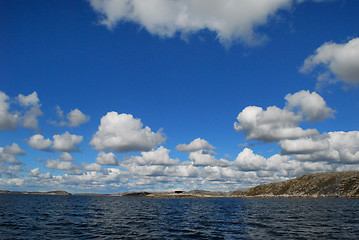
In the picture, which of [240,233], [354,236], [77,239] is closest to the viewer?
[77,239]

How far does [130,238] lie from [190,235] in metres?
10.4

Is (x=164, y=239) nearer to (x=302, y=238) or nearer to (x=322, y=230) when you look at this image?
(x=302, y=238)

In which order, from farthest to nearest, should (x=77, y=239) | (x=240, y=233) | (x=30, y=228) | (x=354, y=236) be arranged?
(x=30, y=228), (x=240, y=233), (x=354, y=236), (x=77, y=239)

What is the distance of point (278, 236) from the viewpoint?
138 ft

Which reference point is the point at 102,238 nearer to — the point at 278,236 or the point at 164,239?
the point at 164,239

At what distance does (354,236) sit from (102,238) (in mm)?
41617

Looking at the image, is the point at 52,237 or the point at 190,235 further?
the point at 190,235

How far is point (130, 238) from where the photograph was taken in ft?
133

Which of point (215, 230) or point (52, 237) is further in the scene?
point (215, 230)

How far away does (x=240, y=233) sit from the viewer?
45.9 m

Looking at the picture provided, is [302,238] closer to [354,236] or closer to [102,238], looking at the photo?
[354,236]

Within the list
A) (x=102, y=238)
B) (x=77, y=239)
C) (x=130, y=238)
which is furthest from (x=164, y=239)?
(x=77, y=239)

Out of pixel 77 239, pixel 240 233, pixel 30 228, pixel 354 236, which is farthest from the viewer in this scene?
pixel 30 228

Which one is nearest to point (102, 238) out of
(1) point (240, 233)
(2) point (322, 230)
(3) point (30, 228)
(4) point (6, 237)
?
(4) point (6, 237)
